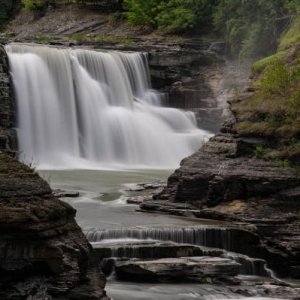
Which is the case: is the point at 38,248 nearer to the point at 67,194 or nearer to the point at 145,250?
the point at 145,250

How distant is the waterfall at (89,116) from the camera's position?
117 feet

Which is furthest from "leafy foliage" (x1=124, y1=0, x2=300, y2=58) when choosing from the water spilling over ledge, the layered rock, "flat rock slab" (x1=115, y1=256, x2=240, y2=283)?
the layered rock

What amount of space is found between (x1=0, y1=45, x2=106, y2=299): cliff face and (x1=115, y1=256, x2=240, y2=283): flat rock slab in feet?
11.9

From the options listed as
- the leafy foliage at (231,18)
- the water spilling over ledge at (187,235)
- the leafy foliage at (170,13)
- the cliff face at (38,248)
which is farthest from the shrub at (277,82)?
the leafy foliage at (170,13)

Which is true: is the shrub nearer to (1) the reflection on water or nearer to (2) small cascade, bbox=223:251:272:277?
(1) the reflection on water

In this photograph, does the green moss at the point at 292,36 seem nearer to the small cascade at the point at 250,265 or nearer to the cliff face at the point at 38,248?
the small cascade at the point at 250,265

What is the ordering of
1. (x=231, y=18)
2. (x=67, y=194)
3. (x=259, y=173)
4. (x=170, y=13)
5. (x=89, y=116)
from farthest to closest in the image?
(x=170, y=13) → (x=231, y=18) → (x=89, y=116) → (x=67, y=194) → (x=259, y=173)

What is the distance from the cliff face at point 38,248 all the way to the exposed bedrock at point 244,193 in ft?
24.2

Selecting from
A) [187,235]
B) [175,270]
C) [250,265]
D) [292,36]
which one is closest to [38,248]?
[175,270]

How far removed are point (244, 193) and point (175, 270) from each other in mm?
5498

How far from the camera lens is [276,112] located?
2123cm

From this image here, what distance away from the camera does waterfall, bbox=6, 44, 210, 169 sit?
117 feet

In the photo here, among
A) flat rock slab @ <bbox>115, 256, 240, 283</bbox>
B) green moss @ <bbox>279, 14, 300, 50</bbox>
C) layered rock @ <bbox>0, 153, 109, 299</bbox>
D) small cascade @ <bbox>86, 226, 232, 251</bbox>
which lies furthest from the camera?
green moss @ <bbox>279, 14, 300, 50</bbox>

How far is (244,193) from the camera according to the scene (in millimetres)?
19828
